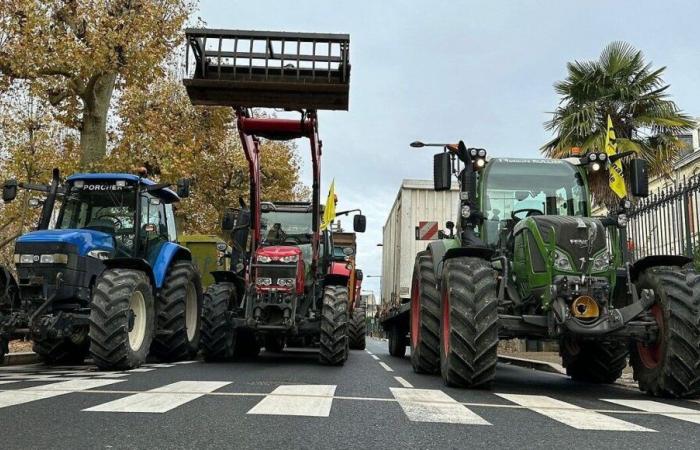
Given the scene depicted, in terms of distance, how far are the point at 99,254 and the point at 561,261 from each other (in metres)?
5.90

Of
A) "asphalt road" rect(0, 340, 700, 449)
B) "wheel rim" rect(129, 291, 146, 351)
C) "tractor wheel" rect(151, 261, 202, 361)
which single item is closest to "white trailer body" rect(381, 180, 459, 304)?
"tractor wheel" rect(151, 261, 202, 361)

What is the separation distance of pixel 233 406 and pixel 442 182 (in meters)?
3.75

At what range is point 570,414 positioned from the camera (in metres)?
4.90

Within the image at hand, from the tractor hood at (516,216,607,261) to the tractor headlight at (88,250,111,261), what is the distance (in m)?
5.65

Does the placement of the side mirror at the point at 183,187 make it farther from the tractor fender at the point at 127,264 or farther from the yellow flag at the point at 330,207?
the yellow flag at the point at 330,207

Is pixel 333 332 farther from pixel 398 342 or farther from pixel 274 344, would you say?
pixel 398 342

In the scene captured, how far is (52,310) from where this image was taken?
7.97 m

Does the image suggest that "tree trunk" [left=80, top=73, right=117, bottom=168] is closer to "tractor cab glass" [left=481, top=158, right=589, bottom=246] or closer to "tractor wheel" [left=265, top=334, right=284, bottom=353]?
"tractor wheel" [left=265, top=334, right=284, bottom=353]

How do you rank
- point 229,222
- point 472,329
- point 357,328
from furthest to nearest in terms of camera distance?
point 357,328 < point 229,222 < point 472,329

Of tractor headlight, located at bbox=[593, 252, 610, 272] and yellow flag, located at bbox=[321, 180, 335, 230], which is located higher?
yellow flag, located at bbox=[321, 180, 335, 230]

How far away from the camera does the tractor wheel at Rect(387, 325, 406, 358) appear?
14125mm

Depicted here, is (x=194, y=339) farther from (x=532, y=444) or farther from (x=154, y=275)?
(x=532, y=444)

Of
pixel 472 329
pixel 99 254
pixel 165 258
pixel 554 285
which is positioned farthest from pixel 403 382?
pixel 99 254

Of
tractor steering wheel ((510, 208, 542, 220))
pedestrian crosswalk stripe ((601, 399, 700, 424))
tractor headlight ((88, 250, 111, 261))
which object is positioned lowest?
pedestrian crosswalk stripe ((601, 399, 700, 424))
